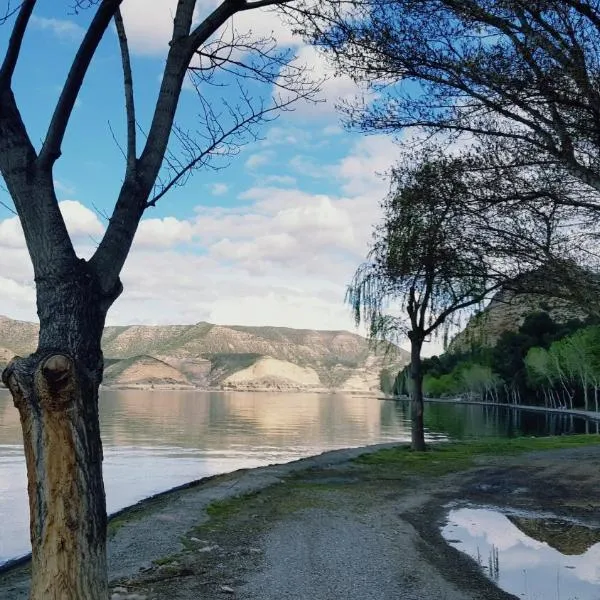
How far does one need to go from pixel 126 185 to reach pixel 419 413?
69.4 ft

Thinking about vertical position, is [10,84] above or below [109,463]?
above

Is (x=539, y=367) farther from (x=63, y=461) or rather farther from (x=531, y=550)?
(x=63, y=461)

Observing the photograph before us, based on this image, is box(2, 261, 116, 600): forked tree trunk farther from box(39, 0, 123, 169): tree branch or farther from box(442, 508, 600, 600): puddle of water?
box(442, 508, 600, 600): puddle of water

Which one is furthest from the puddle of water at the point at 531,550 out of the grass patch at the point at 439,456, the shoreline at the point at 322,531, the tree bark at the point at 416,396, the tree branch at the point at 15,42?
the tree bark at the point at 416,396

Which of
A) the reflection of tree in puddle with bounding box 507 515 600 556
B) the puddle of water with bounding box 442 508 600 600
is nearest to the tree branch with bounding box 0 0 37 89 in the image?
the puddle of water with bounding box 442 508 600 600

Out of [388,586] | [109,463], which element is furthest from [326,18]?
[109,463]

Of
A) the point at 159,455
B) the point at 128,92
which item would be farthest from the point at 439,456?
the point at 128,92

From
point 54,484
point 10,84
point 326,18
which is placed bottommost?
point 54,484

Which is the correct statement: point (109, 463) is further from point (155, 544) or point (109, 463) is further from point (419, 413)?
point (155, 544)

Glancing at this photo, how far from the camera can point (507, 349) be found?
122m

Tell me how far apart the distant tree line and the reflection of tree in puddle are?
61.8 m

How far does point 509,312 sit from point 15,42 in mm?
16450

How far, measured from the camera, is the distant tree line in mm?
90812

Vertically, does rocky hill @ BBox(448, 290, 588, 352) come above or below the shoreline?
above
